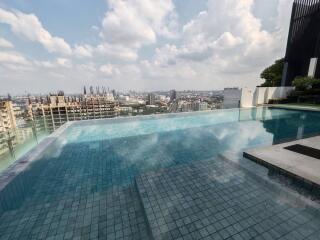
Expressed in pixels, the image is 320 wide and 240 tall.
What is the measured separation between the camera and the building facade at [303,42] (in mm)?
14781

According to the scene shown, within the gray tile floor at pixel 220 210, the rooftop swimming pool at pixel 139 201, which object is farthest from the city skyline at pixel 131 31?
the gray tile floor at pixel 220 210

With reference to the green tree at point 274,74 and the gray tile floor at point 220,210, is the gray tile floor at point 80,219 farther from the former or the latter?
the green tree at point 274,74

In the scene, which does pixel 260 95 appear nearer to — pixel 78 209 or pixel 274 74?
pixel 274 74

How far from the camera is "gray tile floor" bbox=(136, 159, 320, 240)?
166cm

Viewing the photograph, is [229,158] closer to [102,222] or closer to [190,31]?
[102,222]

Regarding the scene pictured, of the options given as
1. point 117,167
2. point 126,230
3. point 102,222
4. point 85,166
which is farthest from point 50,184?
point 126,230

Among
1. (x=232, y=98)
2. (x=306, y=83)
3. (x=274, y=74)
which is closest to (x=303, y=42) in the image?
(x=274, y=74)

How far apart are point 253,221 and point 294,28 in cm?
2220

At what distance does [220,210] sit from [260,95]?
1460cm

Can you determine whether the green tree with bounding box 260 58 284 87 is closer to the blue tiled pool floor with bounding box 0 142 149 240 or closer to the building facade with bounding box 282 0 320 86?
the building facade with bounding box 282 0 320 86

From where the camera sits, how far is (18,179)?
2.79 m

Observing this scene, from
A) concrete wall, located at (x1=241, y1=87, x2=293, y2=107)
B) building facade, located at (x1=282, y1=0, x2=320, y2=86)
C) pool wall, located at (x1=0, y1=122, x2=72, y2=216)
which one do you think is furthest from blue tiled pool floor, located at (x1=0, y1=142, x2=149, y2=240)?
building facade, located at (x1=282, y1=0, x2=320, y2=86)

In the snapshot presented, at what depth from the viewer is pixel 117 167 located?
3561 millimetres

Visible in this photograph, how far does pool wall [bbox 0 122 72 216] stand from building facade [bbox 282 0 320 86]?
22379 millimetres
